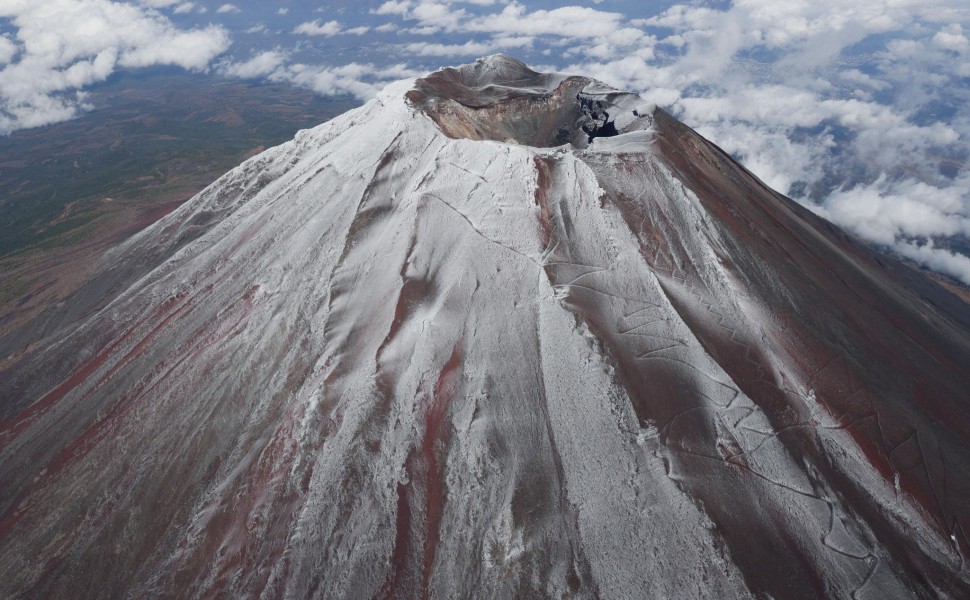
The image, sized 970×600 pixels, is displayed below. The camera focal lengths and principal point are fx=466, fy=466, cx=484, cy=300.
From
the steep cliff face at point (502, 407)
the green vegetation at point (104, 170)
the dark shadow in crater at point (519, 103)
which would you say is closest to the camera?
the steep cliff face at point (502, 407)

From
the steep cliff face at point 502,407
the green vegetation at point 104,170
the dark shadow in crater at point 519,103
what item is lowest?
the green vegetation at point 104,170

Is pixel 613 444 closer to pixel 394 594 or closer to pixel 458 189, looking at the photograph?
pixel 394 594

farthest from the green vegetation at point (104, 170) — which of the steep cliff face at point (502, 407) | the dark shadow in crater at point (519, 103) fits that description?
the steep cliff face at point (502, 407)

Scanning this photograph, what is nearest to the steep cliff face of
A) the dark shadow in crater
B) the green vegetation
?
the dark shadow in crater

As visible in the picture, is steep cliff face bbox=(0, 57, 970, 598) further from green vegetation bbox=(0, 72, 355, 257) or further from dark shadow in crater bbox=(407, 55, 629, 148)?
green vegetation bbox=(0, 72, 355, 257)

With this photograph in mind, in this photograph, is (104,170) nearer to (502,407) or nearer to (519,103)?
(519,103)

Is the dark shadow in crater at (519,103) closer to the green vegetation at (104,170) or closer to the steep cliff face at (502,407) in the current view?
the steep cliff face at (502,407)

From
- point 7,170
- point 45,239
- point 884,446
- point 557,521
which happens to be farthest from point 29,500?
point 7,170

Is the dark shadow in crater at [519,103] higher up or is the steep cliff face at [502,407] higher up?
the dark shadow in crater at [519,103]
